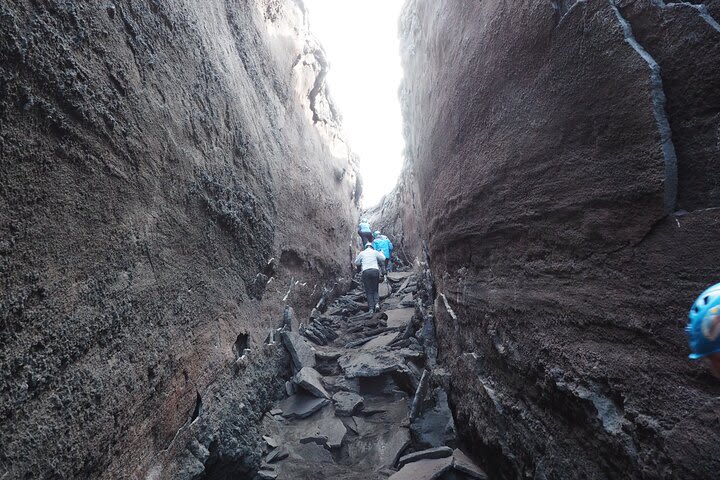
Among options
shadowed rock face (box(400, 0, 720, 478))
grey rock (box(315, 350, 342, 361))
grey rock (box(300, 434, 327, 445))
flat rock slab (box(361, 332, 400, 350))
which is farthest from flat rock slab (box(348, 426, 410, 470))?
flat rock slab (box(361, 332, 400, 350))

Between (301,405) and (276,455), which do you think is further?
(301,405)

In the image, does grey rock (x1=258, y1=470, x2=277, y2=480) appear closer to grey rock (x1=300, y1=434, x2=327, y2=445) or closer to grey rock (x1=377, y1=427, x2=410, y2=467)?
grey rock (x1=300, y1=434, x2=327, y2=445)

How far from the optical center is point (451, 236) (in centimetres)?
365

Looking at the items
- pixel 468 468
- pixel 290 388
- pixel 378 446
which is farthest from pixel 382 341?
pixel 468 468

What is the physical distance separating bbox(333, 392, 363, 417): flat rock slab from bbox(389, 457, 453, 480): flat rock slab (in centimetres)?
101

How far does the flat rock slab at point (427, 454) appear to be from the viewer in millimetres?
2791

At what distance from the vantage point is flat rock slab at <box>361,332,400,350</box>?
5.09 meters

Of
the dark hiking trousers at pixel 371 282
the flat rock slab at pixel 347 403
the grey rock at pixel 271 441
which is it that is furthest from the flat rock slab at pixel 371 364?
the dark hiking trousers at pixel 371 282

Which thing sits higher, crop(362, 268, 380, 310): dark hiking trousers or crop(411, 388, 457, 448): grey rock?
crop(362, 268, 380, 310): dark hiking trousers

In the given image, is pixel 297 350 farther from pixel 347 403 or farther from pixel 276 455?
pixel 276 455

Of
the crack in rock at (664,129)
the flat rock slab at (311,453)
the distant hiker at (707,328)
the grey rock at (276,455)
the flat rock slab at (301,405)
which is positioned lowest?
the grey rock at (276,455)

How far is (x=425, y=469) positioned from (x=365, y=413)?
120cm

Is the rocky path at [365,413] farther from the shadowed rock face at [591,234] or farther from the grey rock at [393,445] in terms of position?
the shadowed rock face at [591,234]

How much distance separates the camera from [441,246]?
13.9 ft
